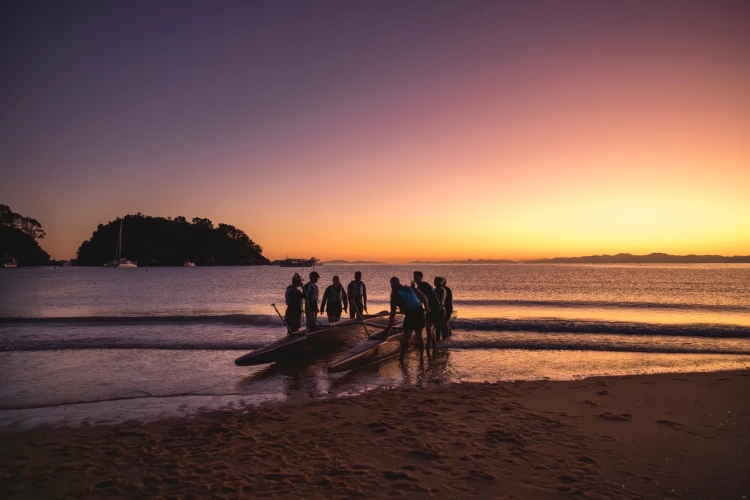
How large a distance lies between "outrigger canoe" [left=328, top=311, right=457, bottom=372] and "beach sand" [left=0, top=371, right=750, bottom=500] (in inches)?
77.3

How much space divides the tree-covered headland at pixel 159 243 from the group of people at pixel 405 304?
158 meters

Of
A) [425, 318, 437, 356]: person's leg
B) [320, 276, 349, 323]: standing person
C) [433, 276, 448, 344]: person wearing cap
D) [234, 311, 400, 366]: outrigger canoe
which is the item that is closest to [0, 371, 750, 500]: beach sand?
[234, 311, 400, 366]: outrigger canoe

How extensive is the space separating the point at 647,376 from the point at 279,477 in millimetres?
8589

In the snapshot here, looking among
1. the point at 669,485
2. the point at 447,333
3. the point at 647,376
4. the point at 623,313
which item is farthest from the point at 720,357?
the point at 623,313

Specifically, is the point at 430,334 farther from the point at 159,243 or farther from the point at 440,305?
the point at 159,243

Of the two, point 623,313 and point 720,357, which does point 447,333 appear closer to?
point 720,357

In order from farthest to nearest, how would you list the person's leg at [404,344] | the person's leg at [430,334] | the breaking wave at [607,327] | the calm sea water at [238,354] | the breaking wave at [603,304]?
the breaking wave at [603,304] < the breaking wave at [607,327] < the person's leg at [430,334] < the person's leg at [404,344] < the calm sea water at [238,354]

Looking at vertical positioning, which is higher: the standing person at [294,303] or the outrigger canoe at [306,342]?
the standing person at [294,303]

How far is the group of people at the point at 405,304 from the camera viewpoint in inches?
403

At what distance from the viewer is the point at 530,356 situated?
482 inches

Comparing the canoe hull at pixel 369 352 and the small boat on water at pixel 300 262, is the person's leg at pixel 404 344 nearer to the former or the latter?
the canoe hull at pixel 369 352

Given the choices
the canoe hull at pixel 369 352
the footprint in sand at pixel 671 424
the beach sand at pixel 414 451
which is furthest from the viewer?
the canoe hull at pixel 369 352

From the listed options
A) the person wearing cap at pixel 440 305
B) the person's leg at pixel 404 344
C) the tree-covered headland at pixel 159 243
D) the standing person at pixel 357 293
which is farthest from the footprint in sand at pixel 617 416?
the tree-covered headland at pixel 159 243

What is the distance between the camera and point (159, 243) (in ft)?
516
